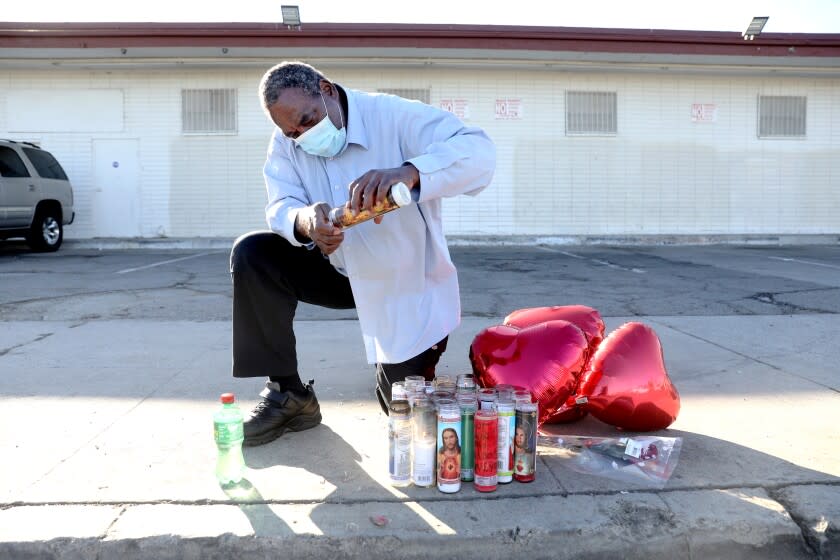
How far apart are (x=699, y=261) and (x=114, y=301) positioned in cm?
810

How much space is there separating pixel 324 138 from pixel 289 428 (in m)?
1.23

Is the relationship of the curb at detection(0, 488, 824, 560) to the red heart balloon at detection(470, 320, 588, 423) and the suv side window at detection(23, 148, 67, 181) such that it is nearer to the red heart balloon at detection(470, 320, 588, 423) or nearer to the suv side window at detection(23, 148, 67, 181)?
the red heart balloon at detection(470, 320, 588, 423)

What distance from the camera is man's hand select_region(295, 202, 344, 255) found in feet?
7.97

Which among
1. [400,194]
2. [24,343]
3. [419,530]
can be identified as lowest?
[419,530]

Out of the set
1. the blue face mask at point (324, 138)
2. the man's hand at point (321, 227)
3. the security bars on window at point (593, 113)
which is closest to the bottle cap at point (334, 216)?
the man's hand at point (321, 227)

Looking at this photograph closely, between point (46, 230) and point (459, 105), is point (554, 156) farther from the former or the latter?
point (46, 230)

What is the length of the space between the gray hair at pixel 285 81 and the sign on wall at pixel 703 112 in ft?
47.5

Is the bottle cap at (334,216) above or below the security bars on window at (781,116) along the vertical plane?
below

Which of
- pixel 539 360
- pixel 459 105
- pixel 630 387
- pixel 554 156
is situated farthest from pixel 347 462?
pixel 554 156

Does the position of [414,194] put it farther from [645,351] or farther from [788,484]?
[788,484]

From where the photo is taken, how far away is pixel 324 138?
2.75 m

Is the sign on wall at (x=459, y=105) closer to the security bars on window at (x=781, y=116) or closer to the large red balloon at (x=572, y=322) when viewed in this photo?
the security bars on window at (x=781, y=116)

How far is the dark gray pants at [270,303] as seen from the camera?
2791 mm

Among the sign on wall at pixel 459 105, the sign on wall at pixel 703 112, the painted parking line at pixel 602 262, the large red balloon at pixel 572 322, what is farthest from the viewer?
the sign on wall at pixel 703 112
